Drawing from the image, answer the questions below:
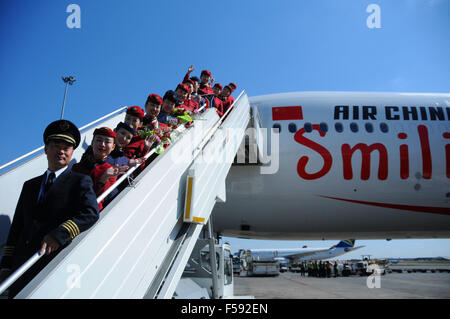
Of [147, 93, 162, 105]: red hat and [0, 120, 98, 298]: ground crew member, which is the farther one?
[147, 93, 162, 105]: red hat

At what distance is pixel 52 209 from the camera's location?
1949 mm

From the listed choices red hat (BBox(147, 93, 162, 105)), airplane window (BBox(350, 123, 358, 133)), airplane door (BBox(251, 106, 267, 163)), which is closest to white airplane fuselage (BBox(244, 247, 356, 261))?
airplane window (BBox(350, 123, 358, 133))

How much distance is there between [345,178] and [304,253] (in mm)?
47580

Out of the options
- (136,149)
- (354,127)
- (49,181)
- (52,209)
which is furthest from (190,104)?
(354,127)

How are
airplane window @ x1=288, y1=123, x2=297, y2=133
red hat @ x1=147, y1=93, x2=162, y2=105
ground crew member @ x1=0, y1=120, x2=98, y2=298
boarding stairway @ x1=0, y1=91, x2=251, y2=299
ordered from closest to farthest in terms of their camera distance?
boarding stairway @ x1=0, y1=91, x2=251, y2=299 → ground crew member @ x1=0, y1=120, x2=98, y2=298 → red hat @ x1=147, y1=93, x2=162, y2=105 → airplane window @ x1=288, y1=123, x2=297, y2=133

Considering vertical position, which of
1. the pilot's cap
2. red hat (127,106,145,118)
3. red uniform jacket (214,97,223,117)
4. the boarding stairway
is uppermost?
red uniform jacket (214,97,223,117)

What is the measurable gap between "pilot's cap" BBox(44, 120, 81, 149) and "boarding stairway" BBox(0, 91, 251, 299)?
0.48m

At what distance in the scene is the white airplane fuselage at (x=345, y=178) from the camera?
22.3 ft

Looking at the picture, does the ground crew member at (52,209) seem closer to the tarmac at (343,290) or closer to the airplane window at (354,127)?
the airplane window at (354,127)

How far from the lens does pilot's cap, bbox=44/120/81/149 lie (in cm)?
209

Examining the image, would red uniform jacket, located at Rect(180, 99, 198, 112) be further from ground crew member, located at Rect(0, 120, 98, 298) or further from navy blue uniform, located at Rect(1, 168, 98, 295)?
navy blue uniform, located at Rect(1, 168, 98, 295)

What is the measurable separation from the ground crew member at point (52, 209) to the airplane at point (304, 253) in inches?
1869

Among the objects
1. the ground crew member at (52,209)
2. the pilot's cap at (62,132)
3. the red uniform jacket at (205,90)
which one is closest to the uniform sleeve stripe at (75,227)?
the ground crew member at (52,209)
